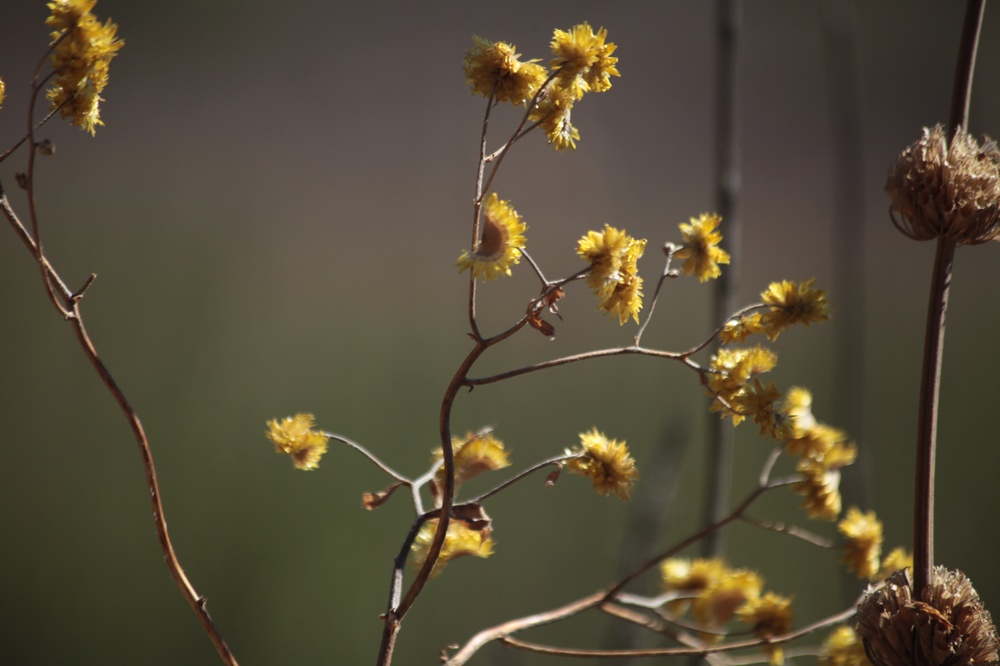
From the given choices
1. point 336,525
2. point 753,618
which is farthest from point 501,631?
point 336,525

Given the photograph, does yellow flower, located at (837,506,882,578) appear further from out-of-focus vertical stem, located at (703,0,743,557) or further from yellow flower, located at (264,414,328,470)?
yellow flower, located at (264,414,328,470)

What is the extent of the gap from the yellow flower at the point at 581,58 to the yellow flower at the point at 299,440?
168 millimetres

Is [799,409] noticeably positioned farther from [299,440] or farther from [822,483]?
[299,440]

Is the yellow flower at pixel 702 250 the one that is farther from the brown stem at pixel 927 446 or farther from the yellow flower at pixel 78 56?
the yellow flower at pixel 78 56

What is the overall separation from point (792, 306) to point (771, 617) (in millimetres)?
209

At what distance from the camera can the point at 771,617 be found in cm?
45

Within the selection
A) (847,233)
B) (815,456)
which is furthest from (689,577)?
(847,233)

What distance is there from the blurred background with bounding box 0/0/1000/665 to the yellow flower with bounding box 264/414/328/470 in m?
0.54

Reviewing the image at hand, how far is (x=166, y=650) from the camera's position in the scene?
1029 millimetres

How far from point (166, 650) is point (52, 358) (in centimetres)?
38

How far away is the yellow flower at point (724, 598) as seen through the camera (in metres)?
0.47

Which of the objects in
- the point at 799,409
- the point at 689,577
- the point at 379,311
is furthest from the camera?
the point at 379,311

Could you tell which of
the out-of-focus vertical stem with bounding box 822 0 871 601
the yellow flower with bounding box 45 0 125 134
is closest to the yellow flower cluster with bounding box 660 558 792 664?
the out-of-focus vertical stem with bounding box 822 0 871 601

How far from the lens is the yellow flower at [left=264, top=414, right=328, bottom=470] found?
0.34 metres
